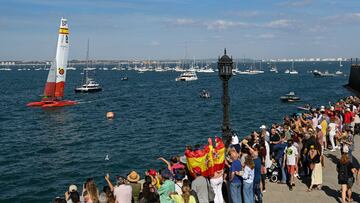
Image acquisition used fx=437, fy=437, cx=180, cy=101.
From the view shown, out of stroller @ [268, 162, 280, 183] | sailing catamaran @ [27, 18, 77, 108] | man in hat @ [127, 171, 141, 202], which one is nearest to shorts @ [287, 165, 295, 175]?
stroller @ [268, 162, 280, 183]

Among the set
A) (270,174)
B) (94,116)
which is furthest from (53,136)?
(270,174)

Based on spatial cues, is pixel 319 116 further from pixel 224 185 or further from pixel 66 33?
pixel 66 33

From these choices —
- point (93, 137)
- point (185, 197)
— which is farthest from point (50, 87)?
point (185, 197)

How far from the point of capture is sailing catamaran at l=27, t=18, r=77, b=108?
69.0 m

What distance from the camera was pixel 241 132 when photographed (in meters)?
38.1

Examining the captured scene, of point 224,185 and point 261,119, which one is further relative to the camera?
point 261,119

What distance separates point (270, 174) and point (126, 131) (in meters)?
29.5

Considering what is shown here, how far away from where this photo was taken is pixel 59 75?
71062 millimetres

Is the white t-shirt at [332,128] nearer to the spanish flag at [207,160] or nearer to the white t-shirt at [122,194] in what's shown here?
the spanish flag at [207,160]

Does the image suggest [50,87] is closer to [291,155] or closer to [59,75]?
[59,75]

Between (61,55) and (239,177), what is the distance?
6563 centimetres

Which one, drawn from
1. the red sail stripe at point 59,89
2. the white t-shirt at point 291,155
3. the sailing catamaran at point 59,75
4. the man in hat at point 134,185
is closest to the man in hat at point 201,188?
the man in hat at point 134,185

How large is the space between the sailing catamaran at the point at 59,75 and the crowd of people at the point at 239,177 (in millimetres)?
58437

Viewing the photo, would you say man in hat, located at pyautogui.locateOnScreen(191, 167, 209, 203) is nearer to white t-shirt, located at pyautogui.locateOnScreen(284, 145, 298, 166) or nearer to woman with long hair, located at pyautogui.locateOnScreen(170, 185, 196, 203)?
woman with long hair, located at pyautogui.locateOnScreen(170, 185, 196, 203)
